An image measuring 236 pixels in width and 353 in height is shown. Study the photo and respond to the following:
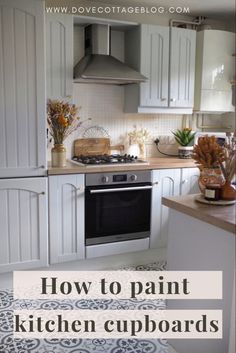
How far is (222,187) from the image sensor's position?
1.82m

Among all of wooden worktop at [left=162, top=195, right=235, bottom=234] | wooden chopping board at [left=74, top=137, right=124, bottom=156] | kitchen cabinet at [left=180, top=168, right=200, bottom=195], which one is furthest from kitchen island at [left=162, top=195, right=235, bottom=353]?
wooden chopping board at [left=74, top=137, right=124, bottom=156]

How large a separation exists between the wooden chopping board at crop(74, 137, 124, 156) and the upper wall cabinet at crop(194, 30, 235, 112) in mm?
1004

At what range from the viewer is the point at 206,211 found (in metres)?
1.70

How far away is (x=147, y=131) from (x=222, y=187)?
210cm

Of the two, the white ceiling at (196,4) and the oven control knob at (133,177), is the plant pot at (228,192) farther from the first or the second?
the white ceiling at (196,4)

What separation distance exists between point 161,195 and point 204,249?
1554 millimetres

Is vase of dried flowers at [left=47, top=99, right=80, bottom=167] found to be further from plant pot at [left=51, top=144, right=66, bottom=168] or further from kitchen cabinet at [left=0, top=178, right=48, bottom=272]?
kitchen cabinet at [left=0, top=178, right=48, bottom=272]

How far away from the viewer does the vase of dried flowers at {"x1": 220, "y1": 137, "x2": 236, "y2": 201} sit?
1.76 metres

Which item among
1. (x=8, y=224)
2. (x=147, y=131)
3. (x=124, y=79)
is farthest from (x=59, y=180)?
(x=147, y=131)

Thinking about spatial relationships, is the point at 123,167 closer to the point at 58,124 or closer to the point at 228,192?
the point at 58,124

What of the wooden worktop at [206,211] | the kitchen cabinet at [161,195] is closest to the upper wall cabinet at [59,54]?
the kitchen cabinet at [161,195]

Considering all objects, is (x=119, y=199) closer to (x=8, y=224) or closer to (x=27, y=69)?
(x=8, y=224)

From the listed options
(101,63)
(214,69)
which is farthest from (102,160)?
(214,69)

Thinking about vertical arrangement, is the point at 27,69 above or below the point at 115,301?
above
